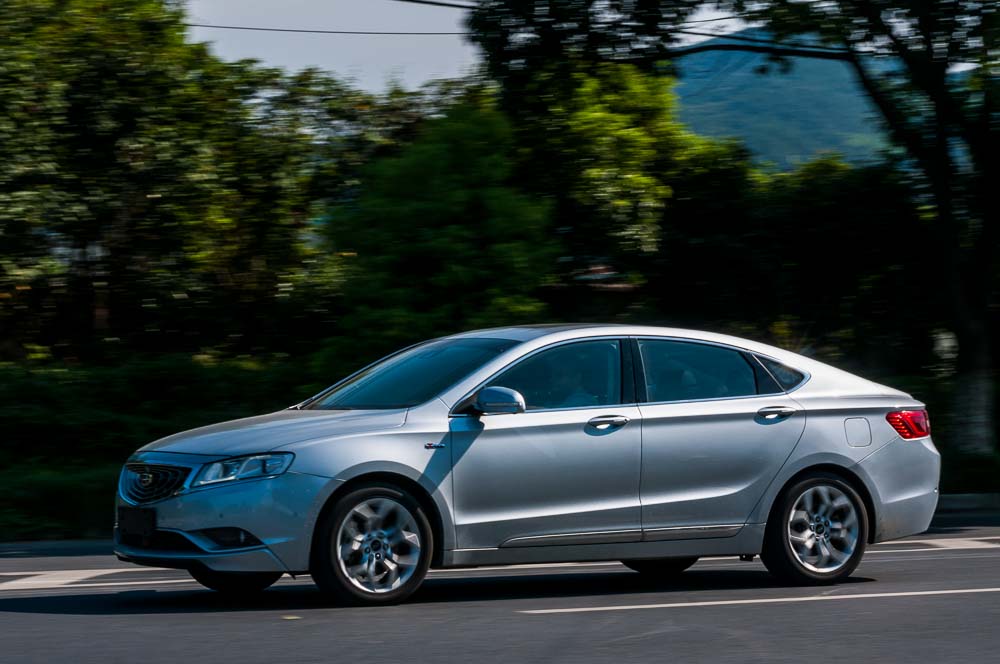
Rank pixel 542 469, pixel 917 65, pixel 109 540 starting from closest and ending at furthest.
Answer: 1. pixel 542 469
2. pixel 109 540
3. pixel 917 65

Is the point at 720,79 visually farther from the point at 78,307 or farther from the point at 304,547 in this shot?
the point at 304,547

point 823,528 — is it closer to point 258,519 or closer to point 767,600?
point 767,600

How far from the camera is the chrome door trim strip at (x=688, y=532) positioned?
27.3 feet

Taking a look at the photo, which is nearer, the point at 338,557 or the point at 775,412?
the point at 338,557

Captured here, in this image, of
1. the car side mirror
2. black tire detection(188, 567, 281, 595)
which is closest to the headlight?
black tire detection(188, 567, 281, 595)

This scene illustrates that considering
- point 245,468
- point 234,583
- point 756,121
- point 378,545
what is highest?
point 756,121

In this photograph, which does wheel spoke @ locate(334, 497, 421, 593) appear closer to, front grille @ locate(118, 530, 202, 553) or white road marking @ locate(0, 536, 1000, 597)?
white road marking @ locate(0, 536, 1000, 597)

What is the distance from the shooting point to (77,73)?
16.9m

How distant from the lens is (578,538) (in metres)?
8.14

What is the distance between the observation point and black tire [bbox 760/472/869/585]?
8664 mm

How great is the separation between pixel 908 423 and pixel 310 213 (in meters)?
10.2

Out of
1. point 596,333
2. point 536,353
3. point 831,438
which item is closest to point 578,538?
point 536,353

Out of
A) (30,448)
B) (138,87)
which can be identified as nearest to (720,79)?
(138,87)

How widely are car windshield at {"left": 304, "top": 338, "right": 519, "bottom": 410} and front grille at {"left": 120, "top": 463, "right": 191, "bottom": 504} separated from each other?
3.73 ft
